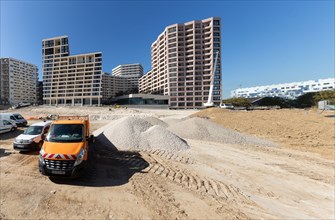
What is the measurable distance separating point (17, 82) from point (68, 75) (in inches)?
2166

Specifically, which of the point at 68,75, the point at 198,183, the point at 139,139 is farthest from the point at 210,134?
the point at 68,75

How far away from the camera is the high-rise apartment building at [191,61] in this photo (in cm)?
8500

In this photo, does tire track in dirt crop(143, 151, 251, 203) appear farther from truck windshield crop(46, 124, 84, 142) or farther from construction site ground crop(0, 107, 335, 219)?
truck windshield crop(46, 124, 84, 142)

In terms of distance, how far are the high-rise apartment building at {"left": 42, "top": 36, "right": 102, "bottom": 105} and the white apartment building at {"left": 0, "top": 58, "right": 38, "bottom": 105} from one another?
120 ft

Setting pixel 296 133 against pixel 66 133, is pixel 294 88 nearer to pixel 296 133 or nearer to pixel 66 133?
pixel 296 133

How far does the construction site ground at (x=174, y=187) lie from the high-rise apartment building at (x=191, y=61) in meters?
72.1

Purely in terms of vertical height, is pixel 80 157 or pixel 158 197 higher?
pixel 80 157

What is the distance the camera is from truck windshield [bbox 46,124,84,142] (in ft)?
27.6

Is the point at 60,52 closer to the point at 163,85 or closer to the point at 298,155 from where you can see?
the point at 163,85

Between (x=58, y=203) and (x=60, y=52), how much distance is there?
116 metres

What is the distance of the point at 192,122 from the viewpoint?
20.7 meters

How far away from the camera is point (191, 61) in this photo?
288ft

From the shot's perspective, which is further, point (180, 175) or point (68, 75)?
point (68, 75)

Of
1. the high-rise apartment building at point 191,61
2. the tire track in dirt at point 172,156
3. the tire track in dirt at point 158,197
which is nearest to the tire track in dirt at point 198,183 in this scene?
the tire track in dirt at point 158,197
